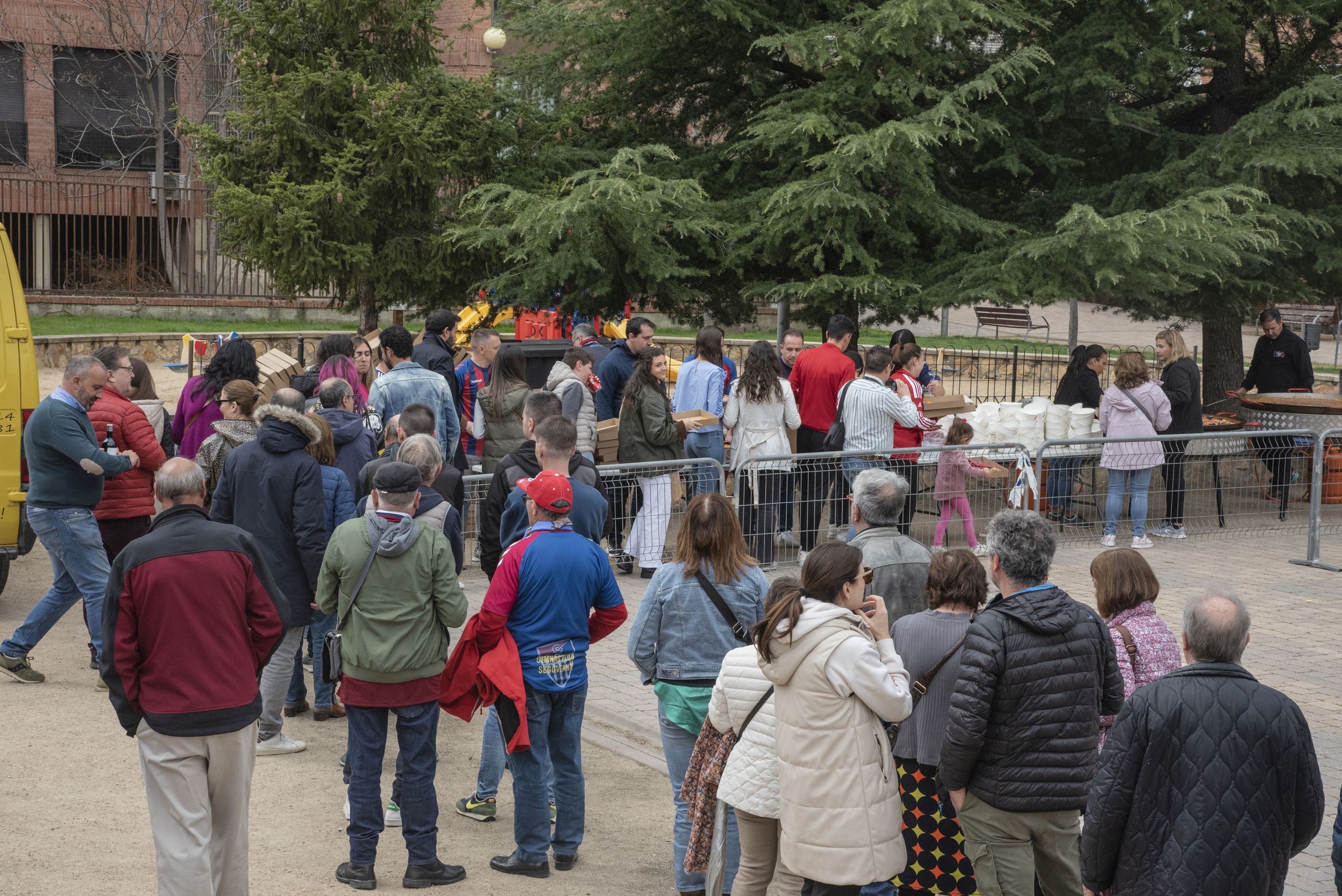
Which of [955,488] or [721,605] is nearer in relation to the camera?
[721,605]

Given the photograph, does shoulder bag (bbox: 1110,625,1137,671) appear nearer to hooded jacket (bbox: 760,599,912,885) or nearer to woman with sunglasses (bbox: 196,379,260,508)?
Answer: hooded jacket (bbox: 760,599,912,885)

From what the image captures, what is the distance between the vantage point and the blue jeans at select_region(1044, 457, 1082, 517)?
11266 millimetres

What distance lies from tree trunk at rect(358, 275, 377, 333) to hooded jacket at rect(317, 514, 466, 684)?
10.3 m

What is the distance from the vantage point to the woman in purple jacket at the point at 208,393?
328 inches

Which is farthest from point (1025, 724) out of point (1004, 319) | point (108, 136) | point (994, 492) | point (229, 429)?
point (108, 136)

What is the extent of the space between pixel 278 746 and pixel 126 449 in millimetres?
2456

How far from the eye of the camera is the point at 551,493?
5.15 metres

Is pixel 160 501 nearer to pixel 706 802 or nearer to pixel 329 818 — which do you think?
pixel 329 818

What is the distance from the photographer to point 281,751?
6738 millimetres

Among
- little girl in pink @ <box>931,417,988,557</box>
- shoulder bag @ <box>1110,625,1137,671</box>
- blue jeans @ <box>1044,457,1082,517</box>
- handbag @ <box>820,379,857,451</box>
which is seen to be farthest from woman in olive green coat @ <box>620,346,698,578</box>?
shoulder bag @ <box>1110,625,1137,671</box>

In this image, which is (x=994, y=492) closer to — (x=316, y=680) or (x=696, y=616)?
(x=316, y=680)

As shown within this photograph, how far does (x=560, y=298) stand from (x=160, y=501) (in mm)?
9614

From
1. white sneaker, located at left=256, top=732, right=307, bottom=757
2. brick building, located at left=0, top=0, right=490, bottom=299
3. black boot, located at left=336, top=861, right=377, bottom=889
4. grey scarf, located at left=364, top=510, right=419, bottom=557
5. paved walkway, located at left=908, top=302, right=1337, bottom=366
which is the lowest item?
black boot, located at left=336, top=861, right=377, bottom=889

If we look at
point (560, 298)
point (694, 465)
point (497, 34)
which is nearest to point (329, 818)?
point (694, 465)
